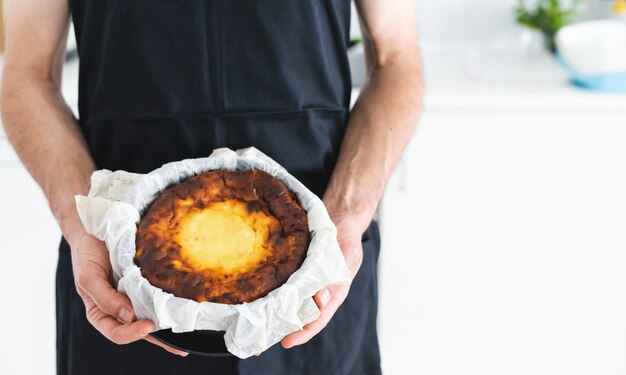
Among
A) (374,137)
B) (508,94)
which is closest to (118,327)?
(374,137)

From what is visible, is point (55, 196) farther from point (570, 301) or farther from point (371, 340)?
point (570, 301)

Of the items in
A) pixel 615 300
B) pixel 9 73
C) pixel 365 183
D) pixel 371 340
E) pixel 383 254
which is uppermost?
pixel 9 73

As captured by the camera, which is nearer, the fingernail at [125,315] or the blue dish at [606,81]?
the fingernail at [125,315]

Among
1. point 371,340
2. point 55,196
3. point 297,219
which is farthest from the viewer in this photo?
point 371,340

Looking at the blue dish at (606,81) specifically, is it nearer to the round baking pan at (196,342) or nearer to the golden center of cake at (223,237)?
the golden center of cake at (223,237)

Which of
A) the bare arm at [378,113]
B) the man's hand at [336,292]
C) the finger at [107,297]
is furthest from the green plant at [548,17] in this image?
the finger at [107,297]

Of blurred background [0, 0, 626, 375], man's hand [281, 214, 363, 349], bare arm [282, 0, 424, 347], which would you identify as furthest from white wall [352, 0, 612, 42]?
man's hand [281, 214, 363, 349]

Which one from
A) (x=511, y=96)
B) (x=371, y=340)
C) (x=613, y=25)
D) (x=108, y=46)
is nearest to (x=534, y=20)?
(x=613, y=25)
